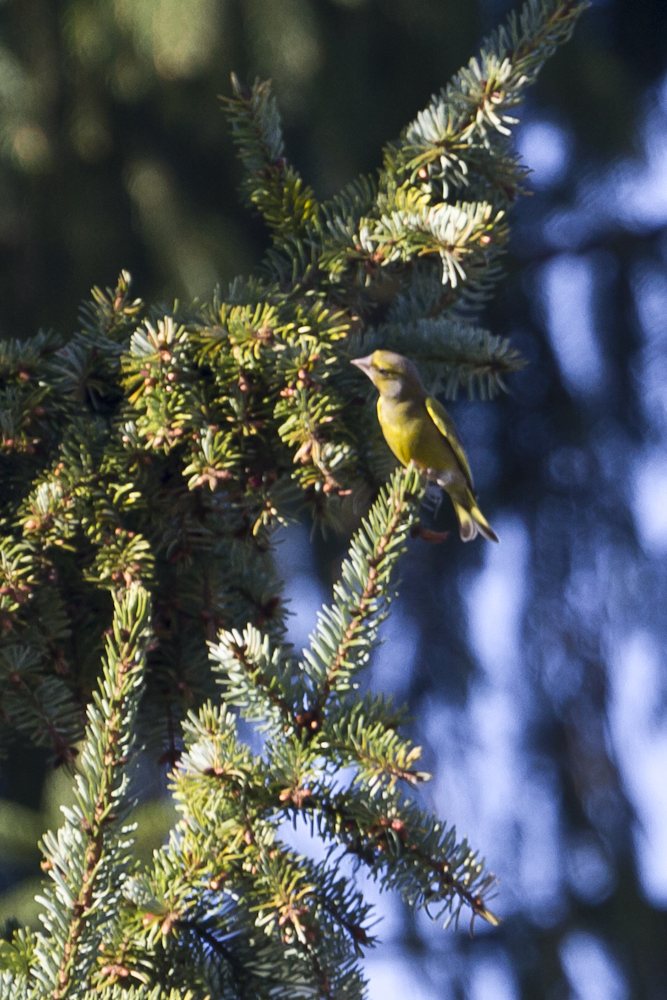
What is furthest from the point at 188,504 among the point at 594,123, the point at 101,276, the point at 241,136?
the point at 594,123

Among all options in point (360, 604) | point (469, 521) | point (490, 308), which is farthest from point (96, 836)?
point (490, 308)

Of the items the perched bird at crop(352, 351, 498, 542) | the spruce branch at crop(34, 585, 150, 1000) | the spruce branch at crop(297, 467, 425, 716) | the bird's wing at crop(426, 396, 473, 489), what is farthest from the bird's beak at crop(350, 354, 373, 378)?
the spruce branch at crop(34, 585, 150, 1000)

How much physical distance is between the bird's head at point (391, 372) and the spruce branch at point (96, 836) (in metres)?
0.35

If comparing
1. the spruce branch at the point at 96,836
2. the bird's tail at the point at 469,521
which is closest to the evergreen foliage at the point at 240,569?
the spruce branch at the point at 96,836

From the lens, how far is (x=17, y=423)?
2.73 feet

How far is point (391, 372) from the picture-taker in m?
0.88

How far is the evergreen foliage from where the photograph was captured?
604mm

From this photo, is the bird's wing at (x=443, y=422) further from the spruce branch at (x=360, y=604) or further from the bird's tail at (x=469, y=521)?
the spruce branch at (x=360, y=604)

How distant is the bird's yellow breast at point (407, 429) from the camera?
34.0 inches

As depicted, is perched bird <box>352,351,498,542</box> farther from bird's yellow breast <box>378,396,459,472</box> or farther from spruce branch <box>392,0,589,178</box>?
spruce branch <box>392,0,589,178</box>

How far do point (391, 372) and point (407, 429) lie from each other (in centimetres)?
6

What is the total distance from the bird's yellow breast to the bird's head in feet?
0.03

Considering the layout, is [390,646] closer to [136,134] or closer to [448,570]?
[448,570]

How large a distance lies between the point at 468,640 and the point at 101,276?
0.83 metres
